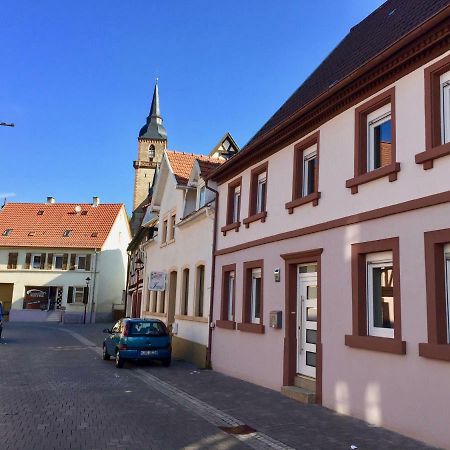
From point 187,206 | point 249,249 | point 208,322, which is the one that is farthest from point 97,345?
point 249,249

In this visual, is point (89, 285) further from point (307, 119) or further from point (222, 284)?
point (307, 119)

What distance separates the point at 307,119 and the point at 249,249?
4078 millimetres

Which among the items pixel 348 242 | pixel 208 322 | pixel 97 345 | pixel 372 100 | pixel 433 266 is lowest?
pixel 97 345

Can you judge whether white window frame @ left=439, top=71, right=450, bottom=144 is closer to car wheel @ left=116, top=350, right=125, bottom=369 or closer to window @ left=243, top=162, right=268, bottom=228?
window @ left=243, top=162, right=268, bottom=228

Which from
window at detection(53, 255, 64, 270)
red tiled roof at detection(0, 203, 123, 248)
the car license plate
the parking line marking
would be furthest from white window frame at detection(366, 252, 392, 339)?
window at detection(53, 255, 64, 270)

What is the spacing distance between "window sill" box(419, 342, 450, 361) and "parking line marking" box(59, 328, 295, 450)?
2384 mm

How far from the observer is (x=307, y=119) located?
11484 millimetres

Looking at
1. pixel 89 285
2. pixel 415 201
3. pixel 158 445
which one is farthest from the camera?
pixel 89 285

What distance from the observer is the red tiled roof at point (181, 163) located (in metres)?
21.5

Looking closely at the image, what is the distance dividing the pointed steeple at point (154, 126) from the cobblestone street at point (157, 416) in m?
67.4

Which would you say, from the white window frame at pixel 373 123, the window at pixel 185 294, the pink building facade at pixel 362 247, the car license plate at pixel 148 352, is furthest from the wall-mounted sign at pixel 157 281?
the white window frame at pixel 373 123

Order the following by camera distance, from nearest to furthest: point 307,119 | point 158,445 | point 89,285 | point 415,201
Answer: point 158,445 → point 415,201 → point 307,119 → point 89,285

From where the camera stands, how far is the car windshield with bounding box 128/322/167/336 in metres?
16.0

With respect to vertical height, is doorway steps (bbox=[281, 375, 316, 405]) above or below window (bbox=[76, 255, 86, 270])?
below
